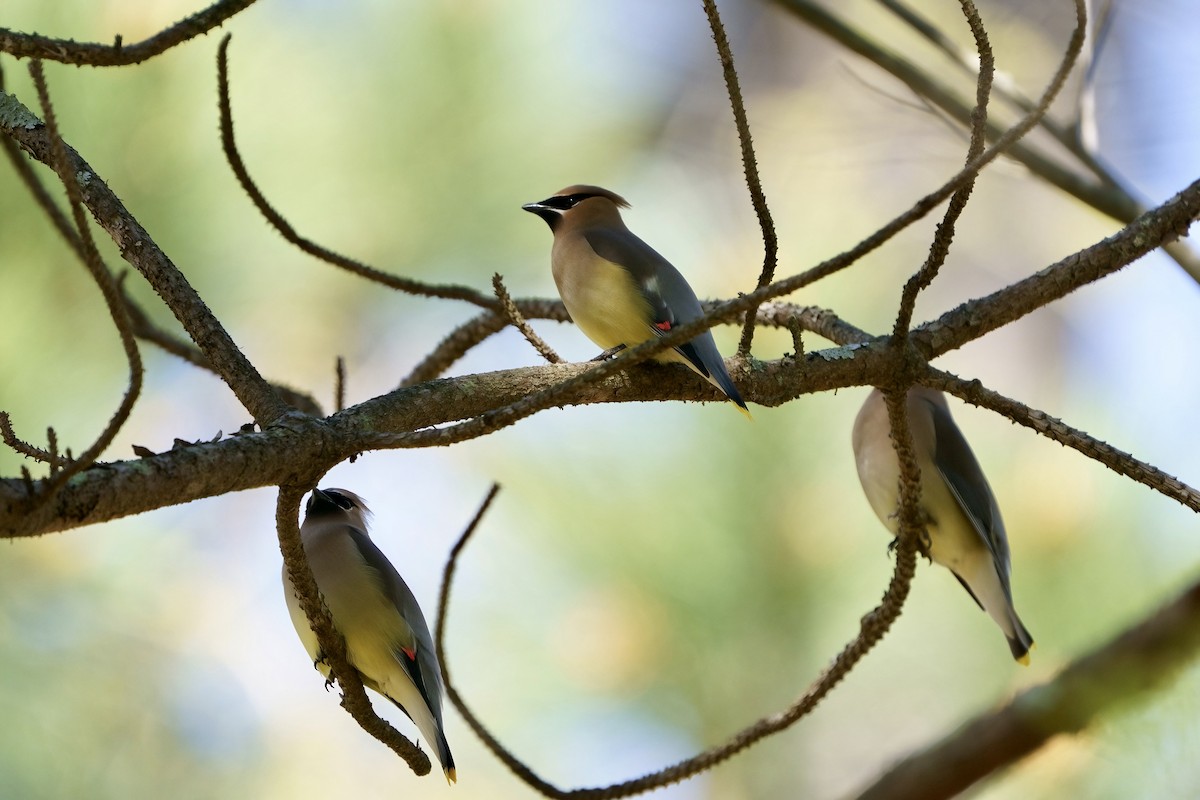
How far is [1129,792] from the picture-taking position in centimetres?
139

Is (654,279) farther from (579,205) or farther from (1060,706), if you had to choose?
(1060,706)

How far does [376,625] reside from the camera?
92.2 inches

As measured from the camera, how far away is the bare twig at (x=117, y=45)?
61.3 inches

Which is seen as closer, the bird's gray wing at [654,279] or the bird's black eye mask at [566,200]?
the bird's gray wing at [654,279]

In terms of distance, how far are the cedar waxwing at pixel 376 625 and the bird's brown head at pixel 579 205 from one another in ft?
3.56

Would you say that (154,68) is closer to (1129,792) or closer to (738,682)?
(738,682)

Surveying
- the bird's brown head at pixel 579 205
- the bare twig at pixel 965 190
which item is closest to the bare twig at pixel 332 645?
the bare twig at pixel 965 190

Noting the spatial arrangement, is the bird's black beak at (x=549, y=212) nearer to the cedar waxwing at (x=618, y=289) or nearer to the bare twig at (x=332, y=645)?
the cedar waxwing at (x=618, y=289)

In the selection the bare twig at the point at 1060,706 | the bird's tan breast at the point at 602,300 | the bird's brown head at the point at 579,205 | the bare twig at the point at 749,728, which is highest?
the bird's brown head at the point at 579,205

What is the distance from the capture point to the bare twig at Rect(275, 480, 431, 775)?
1.71m

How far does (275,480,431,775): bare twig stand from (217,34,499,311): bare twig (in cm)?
72

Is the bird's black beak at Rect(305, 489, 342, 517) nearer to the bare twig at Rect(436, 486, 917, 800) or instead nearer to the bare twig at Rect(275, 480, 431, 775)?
the bare twig at Rect(436, 486, 917, 800)

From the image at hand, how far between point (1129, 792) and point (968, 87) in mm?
4392

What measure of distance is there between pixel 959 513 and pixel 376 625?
4.51 ft
